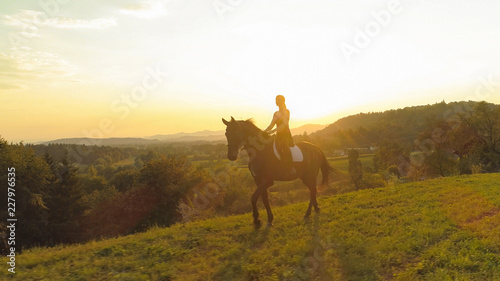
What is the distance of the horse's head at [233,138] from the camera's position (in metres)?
8.77

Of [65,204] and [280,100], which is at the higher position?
[280,100]

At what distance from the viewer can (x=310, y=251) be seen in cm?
688

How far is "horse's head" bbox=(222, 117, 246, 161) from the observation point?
28.8 feet

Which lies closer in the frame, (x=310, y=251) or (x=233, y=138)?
(x=310, y=251)

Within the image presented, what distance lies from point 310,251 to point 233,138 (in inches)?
152

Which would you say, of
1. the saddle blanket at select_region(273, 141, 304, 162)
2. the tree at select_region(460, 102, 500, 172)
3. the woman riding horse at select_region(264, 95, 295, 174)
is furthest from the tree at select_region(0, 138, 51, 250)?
the tree at select_region(460, 102, 500, 172)

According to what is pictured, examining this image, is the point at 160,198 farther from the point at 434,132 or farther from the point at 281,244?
the point at 434,132

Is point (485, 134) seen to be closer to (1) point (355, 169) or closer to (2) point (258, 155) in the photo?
(1) point (355, 169)

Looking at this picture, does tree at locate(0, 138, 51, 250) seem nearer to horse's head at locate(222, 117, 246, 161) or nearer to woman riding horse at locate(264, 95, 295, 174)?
horse's head at locate(222, 117, 246, 161)

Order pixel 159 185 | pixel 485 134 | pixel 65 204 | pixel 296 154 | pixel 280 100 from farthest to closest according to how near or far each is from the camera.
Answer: pixel 65 204 → pixel 485 134 → pixel 159 185 → pixel 296 154 → pixel 280 100

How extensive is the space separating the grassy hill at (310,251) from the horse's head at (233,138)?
7.90 ft

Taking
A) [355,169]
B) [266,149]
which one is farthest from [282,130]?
[355,169]

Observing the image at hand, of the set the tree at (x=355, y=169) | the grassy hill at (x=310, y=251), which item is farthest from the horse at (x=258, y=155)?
the tree at (x=355, y=169)

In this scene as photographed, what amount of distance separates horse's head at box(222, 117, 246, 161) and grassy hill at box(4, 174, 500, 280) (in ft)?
7.90
